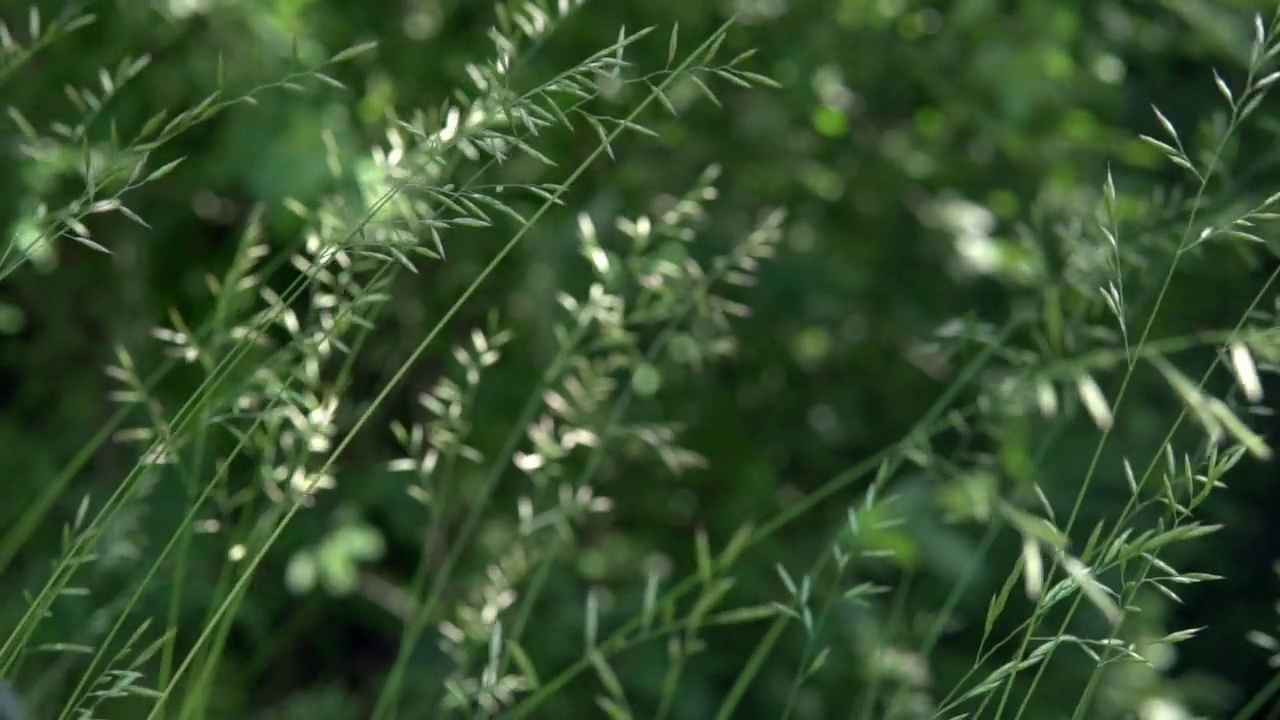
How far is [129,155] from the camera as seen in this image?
1.01 meters

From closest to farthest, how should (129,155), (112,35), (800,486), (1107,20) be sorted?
(129,155) → (112,35) → (1107,20) → (800,486)

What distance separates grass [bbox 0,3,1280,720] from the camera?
96cm

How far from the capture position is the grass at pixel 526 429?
963 mm

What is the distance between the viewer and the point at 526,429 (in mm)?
1924

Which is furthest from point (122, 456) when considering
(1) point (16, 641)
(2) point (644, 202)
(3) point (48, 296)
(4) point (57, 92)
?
(1) point (16, 641)

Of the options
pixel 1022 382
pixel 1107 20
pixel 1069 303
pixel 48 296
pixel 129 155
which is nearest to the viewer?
pixel 129 155

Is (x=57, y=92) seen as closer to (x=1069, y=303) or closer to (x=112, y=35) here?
(x=112, y=35)

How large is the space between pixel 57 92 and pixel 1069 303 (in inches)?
59.0

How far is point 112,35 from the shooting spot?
2.20 m

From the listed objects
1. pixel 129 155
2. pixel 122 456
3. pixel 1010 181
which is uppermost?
pixel 129 155

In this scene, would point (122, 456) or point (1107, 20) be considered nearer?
point (1107, 20)

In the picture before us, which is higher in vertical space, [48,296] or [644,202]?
[48,296]

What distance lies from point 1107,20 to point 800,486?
98cm

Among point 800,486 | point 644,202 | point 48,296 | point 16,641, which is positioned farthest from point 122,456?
point 16,641
